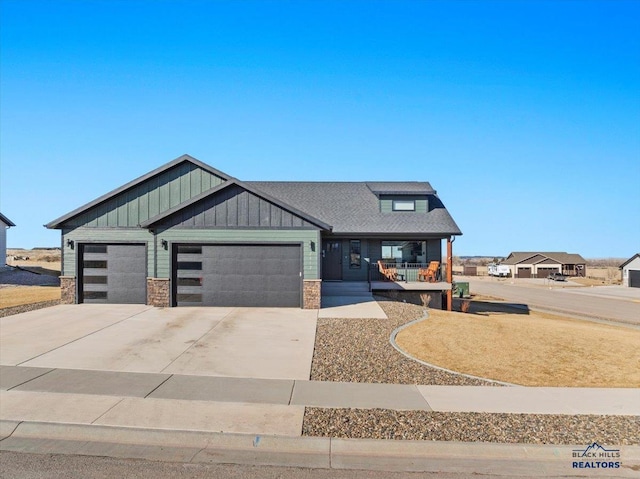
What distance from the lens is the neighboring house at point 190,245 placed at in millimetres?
16188

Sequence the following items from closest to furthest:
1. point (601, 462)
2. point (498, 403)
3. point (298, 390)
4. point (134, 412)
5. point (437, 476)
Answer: point (437, 476), point (601, 462), point (134, 412), point (498, 403), point (298, 390)

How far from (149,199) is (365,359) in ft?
41.8

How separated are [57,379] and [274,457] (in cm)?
508

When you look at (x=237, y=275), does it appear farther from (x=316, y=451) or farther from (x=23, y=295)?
(x=23, y=295)

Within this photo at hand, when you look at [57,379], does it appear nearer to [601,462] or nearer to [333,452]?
[333,452]

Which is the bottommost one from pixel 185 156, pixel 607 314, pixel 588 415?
pixel 607 314

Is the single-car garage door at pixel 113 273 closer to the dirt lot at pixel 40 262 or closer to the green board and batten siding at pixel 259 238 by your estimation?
the green board and batten siding at pixel 259 238

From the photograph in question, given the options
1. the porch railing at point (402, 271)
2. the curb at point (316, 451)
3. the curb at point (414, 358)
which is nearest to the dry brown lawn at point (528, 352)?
the curb at point (414, 358)

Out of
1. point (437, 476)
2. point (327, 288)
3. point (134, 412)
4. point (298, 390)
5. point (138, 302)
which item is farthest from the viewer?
point (327, 288)

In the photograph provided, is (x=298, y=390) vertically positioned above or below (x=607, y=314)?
above

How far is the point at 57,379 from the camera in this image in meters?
7.66

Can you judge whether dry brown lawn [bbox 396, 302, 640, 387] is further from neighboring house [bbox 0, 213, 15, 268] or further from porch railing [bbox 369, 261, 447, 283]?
neighboring house [bbox 0, 213, 15, 268]

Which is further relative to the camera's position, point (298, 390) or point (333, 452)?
point (298, 390)

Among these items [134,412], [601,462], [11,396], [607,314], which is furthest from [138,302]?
[607,314]
